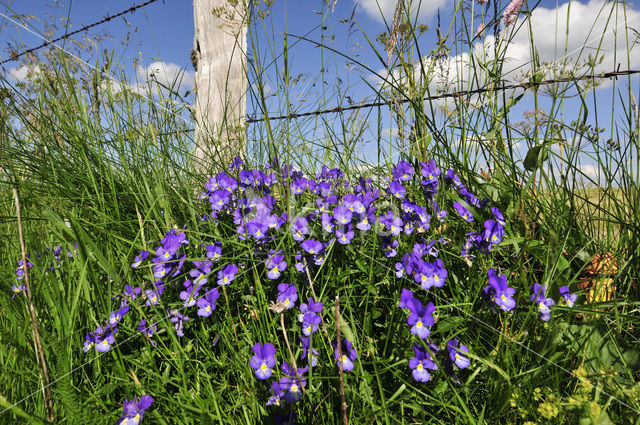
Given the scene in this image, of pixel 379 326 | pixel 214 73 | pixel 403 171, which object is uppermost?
pixel 214 73

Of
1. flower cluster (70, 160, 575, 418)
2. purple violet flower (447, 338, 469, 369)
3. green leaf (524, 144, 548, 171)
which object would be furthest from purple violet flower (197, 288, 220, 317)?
green leaf (524, 144, 548, 171)

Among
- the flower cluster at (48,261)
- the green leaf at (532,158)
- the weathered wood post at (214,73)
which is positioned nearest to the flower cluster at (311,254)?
the green leaf at (532,158)

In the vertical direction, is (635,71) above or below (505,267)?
above

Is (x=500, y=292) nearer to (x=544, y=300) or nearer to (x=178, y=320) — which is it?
(x=544, y=300)

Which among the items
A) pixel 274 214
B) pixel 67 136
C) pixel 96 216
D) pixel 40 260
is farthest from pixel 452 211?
pixel 67 136

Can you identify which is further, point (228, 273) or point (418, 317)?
point (228, 273)

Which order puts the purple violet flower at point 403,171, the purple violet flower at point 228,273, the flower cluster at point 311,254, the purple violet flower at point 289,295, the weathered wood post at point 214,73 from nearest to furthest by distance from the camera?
the flower cluster at point 311,254, the purple violet flower at point 289,295, the purple violet flower at point 228,273, the purple violet flower at point 403,171, the weathered wood post at point 214,73

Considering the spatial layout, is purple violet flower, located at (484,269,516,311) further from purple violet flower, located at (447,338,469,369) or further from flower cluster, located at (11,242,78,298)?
flower cluster, located at (11,242,78,298)

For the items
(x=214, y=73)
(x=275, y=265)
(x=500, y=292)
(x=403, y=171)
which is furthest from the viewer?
(x=214, y=73)

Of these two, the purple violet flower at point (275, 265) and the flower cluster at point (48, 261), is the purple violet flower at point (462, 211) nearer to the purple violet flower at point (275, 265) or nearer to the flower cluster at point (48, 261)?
the purple violet flower at point (275, 265)

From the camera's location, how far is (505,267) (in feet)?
6.31

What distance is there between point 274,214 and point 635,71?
219 centimetres

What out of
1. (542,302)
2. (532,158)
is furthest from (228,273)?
(532,158)

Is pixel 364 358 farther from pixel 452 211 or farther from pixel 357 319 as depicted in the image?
pixel 452 211
